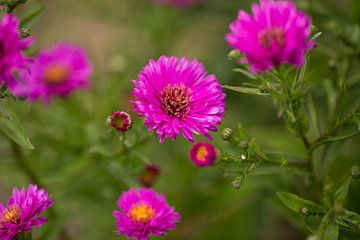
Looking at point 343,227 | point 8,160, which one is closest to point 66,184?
point 8,160

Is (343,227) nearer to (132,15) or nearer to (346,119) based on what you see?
(346,119)

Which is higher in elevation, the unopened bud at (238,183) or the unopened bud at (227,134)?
the unopened bud at (227,134)

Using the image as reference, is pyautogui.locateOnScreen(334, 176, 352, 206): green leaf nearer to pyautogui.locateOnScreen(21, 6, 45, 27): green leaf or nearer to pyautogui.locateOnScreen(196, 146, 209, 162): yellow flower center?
pyautogui.locateOnScreen(196, 146, 209, 162): yellow flower center

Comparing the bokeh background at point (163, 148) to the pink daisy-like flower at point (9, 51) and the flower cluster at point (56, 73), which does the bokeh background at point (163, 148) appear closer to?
the flower cluster at point (56, 73)

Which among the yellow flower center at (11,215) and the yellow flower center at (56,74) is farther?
the yellow flower center at (56,74)

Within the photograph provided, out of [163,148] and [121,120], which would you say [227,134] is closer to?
[121,120]

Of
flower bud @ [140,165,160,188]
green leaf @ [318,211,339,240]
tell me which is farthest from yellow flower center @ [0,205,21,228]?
green leaf @ [318,211,339,240]

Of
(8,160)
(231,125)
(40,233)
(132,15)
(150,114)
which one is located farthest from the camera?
(132,15)

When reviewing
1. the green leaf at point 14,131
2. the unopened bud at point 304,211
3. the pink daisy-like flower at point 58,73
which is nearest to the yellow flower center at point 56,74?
the pink daisy-like flower at point 58,73
